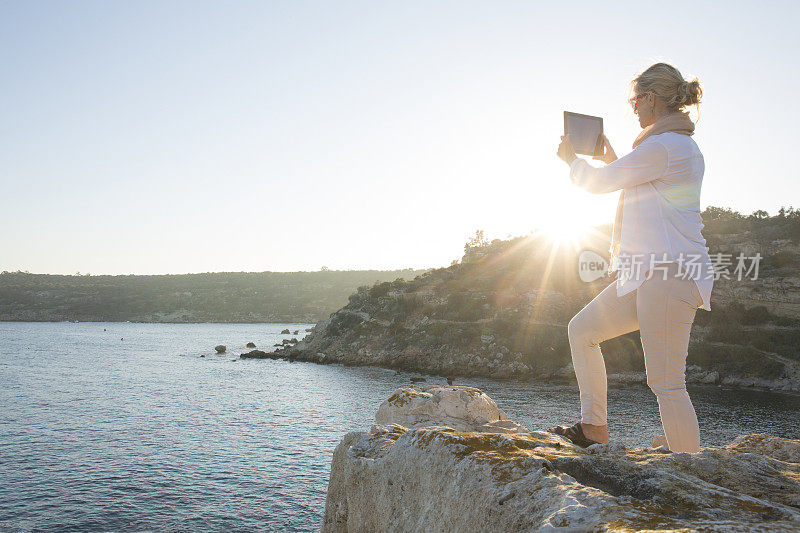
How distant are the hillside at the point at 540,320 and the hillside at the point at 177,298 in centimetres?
8934

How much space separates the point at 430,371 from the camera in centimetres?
5909

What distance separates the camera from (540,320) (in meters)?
62.2

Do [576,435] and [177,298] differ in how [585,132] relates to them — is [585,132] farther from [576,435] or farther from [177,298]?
[177,298]

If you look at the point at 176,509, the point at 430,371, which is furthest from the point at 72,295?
the point at 176,509

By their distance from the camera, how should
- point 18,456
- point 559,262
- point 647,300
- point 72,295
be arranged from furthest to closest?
point 72,295, point 559,262, point 18,456, point 647,300

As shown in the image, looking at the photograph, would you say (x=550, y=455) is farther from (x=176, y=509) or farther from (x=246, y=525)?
(x=176, y=509)

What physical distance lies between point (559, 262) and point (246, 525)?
211ft

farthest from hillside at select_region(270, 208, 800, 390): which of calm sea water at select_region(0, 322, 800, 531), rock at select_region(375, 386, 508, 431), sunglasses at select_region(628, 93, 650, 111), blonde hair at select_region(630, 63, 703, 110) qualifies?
blonde hair at select_region(630, 63, 703, 110)

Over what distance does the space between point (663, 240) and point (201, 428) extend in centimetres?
3236

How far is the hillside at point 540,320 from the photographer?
52.1m

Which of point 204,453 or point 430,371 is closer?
point 204,453

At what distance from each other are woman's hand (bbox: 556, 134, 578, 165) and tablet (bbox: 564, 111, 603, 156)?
79 mm

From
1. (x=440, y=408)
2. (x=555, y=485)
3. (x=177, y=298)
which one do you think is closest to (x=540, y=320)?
(x=440, y=408)

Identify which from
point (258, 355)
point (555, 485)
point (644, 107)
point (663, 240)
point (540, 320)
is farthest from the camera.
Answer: point (258, 355)
